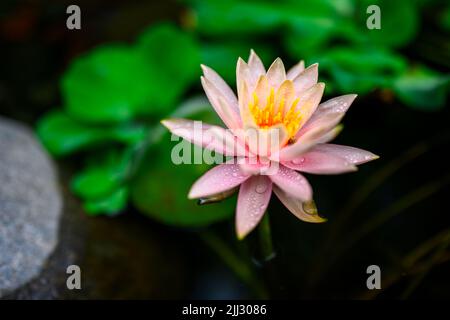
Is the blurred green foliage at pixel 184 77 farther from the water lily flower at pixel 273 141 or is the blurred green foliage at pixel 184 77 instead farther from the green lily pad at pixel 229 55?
the water lily flower at pixel 273 141

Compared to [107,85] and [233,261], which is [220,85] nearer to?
[233,261]

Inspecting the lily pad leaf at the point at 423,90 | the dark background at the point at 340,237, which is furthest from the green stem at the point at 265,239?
the lily pad leaf at the point at 423,90

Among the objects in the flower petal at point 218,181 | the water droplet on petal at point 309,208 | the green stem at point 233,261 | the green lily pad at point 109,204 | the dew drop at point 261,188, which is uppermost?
the flower petal at point 218,181

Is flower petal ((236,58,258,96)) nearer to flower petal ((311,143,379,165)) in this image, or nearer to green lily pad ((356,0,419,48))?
flower petal ((311,143,379,165))

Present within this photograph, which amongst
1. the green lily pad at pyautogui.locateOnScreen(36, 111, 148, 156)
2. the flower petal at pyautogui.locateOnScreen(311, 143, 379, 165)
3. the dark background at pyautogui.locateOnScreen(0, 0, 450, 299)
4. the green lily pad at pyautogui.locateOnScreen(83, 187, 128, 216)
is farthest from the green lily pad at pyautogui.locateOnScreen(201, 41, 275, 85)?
the flower petal at pyautogui.locateOnScreen(311, 143, 379, 165)

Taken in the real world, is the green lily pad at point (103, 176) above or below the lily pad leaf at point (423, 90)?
below

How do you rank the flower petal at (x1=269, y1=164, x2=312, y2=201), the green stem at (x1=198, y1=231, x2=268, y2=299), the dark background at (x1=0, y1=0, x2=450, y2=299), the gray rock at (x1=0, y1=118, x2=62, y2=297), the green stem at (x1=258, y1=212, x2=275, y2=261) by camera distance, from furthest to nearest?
the green stem at (x1=198, y1=231, x2=268, y2=299), the dark background at (x1=0, y1=0, x2=450, y2=299), the gray rock at (x1=0, y1=118, x2=62, y2=297), the green stem at (x1=258, y1=212, x2=275, y2=261), the flower petal at (x1=269, y1=164, x2=312, y2=201)
